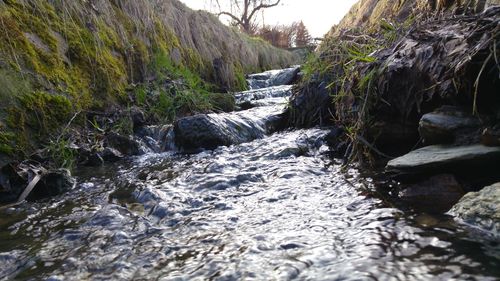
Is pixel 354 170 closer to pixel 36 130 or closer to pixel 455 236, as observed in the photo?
pixel 455 236

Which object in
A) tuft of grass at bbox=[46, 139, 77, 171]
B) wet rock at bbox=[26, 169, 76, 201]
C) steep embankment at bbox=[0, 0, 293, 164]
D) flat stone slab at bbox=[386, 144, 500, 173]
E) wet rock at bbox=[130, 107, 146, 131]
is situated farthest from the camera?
wet rock at bbox=[130, 107, 146, 131]

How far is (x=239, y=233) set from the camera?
57.7 inches

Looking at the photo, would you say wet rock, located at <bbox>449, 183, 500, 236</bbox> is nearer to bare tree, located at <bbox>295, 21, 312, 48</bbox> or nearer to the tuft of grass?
the tuft of grass

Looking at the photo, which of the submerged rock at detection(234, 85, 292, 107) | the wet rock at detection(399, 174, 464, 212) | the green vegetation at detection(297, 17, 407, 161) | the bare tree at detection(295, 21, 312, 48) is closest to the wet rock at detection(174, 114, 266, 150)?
the green vegetation at detection(297, 17, 407, 161)

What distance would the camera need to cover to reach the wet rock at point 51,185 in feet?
7.39

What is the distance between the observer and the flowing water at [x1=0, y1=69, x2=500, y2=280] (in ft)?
3.64

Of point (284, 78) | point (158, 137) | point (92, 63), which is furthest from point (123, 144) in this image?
point (284, 78)

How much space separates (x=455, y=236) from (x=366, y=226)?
285mm

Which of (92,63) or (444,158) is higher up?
(92,63)

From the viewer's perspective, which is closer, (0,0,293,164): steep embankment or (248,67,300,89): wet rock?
(0,0,293,164): steep embankment

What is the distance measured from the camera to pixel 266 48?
424 inches

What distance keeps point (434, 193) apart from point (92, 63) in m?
3.43

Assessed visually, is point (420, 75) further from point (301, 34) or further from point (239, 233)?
point (301, 34)

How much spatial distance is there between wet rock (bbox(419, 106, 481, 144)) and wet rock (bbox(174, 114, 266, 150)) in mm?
1987
